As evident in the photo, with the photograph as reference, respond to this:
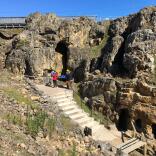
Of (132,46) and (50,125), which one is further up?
(132,46)

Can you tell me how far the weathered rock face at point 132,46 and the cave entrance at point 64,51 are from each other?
410 centimetres

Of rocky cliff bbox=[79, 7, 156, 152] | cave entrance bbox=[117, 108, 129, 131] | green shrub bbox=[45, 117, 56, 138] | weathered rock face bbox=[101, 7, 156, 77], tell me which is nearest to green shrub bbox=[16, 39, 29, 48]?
rocky cliff bbox=[79, 7, 156, 152]

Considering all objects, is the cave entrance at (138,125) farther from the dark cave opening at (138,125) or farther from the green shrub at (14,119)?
the green shrub at (14,119)

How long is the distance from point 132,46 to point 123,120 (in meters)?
5.78

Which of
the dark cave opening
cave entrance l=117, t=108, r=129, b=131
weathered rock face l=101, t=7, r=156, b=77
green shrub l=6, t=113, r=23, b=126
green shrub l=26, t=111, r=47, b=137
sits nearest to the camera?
green shrub l=26, t=111, r=47, b=137

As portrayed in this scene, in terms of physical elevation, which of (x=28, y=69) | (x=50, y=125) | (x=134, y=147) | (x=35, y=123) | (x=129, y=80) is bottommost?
(x=134, y=147)

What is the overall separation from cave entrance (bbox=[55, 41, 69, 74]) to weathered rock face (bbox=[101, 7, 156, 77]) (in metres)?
4.10

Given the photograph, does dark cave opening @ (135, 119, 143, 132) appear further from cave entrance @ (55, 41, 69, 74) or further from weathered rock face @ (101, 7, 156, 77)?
cave entrance @ (55, 41, 69, 74)

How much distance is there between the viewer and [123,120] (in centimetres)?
2231

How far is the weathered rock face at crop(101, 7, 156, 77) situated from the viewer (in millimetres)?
23141

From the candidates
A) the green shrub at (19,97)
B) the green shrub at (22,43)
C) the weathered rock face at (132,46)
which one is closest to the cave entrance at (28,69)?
the green shrub at (22,43)

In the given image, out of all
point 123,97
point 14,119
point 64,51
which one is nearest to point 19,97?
point 14,119

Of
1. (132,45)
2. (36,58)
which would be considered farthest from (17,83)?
(132,45)

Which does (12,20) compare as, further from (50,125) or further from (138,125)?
(50,125)
